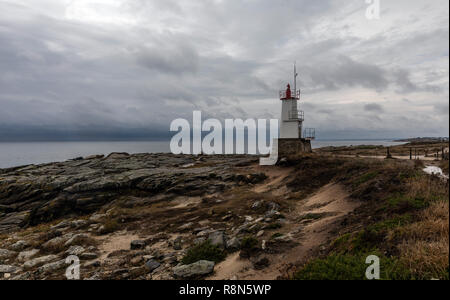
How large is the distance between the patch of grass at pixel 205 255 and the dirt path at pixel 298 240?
14.9 inches

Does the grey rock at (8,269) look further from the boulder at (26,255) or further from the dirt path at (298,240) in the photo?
the dirt path at (298,240)

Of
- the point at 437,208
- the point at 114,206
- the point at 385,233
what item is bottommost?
the point at 114,206

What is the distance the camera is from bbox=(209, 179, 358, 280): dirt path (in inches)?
274

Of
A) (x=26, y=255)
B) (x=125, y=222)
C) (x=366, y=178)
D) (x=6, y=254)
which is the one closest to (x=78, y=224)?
(x=125, y=222)

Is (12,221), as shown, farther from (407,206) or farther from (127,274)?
(407,206)

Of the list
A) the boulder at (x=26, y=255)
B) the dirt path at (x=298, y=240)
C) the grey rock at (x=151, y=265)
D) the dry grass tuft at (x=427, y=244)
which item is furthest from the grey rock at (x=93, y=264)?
the dry grass tuft at (x=427, y=244)

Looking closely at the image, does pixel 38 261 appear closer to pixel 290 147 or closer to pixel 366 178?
pixel 366 178

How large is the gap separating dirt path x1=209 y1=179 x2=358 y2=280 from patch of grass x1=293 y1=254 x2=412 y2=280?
855 mm

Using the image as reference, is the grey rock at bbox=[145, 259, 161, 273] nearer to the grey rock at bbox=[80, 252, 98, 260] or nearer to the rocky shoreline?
the rocky shoreline

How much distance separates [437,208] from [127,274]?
34.0 ft

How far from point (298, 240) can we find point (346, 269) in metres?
3.29

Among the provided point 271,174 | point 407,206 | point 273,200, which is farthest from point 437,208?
point 271,174

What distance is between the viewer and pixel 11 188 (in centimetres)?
2758

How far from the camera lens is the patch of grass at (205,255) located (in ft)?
28.4
